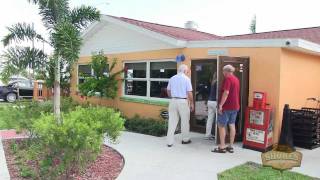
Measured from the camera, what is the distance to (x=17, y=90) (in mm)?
23188

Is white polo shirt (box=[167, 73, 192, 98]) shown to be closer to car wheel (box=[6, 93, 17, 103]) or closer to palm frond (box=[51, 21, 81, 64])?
palm frond (box=[51, 21, 81, 64])

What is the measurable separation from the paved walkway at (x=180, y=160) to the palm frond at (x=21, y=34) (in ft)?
11.8

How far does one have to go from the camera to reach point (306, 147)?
8.14 m

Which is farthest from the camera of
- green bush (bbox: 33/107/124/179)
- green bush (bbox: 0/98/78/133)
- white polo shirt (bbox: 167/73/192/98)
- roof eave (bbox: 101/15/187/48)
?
roof eave (bbox: 101/15/187/48)

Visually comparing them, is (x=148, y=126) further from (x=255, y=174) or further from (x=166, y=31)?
(x=255, y=174)

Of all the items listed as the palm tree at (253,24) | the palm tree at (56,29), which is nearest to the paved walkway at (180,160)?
the palm tree at (56,29)

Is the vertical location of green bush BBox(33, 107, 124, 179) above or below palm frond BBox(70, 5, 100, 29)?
below

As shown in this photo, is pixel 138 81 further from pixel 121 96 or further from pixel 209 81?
pixel 209 81

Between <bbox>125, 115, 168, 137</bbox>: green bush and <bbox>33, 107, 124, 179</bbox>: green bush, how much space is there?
3728 millimetres

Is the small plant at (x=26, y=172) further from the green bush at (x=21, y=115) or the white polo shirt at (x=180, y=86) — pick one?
the white polo shirt at (x=180, y=86)

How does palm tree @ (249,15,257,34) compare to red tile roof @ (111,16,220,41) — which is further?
palm tree @ (249,15,257,34)

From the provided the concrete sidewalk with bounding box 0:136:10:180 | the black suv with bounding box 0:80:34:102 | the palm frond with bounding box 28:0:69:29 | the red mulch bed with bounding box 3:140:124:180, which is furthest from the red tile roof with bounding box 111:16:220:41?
the black suv with bounding box 0:80:34:102

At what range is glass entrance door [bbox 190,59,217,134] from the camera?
934 centimetres

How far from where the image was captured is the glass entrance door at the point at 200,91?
9.34 metres
